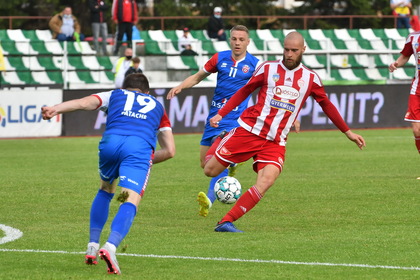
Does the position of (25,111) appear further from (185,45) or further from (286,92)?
(286,92)

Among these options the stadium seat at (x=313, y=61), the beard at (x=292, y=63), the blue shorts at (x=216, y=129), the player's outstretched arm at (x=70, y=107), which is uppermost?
the beard at (x=292, y=63)

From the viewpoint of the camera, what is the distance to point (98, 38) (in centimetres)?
2961

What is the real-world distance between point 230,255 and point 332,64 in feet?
76.6

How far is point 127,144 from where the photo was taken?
7816 mm

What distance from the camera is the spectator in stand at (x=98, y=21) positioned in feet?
94.0

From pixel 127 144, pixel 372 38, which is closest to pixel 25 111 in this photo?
pixel 372 38

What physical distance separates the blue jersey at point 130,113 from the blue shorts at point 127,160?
2.8 inches

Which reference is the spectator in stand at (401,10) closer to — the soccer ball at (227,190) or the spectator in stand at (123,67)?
the spectator in stand at (123,67)

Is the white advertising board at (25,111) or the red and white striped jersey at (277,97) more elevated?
the red and white striped jersey at (277,97)

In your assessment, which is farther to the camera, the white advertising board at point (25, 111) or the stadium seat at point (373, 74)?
the stadium seat at point (373, 74)

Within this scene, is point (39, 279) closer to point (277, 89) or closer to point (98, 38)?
point (277, 89)

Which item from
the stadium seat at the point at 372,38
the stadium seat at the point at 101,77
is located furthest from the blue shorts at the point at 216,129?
the stadium seat at the point at 372,38

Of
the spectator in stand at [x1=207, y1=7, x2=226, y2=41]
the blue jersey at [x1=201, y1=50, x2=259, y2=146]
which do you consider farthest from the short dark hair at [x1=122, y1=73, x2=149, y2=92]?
the spectator in stand at [x1=207, y1=7, x2=226, y2=41]

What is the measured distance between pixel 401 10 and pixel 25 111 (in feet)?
47.2
